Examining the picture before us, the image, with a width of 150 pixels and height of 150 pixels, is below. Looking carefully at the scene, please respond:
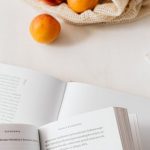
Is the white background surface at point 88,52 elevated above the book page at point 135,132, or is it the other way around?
the white background surface at point 88,52

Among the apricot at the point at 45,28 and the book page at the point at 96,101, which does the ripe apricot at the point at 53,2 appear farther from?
the book page at the point at 96,101

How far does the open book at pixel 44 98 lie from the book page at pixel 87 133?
0.28ft

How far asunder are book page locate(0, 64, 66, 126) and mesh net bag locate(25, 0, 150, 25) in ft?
0.42

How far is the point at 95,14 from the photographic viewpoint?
665 millimetres

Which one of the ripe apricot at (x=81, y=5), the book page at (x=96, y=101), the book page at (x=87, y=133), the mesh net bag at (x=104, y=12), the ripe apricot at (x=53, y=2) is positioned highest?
the ripe apricot at (x=53, y=2)

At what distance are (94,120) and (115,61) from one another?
0.62 feet

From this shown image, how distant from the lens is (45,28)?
65 centimetres

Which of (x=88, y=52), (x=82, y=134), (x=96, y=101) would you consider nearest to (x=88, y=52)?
(x=88, y=52)

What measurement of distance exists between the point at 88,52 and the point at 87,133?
0.69 feet

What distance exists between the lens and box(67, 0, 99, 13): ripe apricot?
0.66 meters

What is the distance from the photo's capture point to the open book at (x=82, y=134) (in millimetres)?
487

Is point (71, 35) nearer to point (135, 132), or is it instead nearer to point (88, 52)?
point (88, 52)

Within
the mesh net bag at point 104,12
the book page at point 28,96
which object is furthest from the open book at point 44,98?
the mesh net bag at point 104,12

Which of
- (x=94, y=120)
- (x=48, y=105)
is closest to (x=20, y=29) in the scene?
(x=48, y=105)
